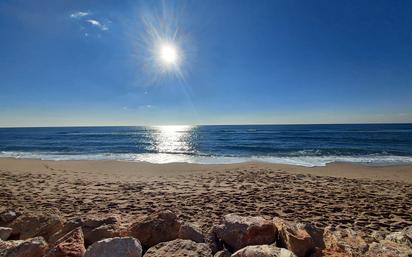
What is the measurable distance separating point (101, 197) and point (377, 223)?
7423 millimetres

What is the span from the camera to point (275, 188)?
30.1 ft

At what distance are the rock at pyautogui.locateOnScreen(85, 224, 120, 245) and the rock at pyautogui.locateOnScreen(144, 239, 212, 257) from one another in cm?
98

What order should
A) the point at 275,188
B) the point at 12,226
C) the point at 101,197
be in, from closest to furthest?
the point at 12,226
the point at 101,197
the point at 275,188

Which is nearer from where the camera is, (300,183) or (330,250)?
(330,250)

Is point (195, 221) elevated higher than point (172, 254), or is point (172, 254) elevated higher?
point (172, 254)

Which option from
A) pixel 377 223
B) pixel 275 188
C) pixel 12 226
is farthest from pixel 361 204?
pixel 12 226

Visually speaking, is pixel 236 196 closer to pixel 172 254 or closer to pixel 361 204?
pixel 361 204

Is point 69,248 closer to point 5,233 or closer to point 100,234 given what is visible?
point 100,234

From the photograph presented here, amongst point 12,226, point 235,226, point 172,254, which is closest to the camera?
point 172,254

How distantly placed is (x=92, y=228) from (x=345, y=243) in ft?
12.0

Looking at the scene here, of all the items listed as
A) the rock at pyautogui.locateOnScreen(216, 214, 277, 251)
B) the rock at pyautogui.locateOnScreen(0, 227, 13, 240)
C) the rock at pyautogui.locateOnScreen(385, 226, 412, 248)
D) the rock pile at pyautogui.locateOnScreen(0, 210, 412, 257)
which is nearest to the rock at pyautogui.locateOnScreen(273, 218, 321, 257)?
the rock pile at pyautogui.locateOnScreen(0, 210, 412, 257)

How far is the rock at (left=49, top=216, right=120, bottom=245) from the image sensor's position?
12.2ft

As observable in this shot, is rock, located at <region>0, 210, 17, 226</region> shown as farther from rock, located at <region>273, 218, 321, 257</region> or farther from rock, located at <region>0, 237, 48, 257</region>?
rock, located at <region>273, 218, 321, 257</region>

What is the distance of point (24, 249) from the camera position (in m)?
3.14
